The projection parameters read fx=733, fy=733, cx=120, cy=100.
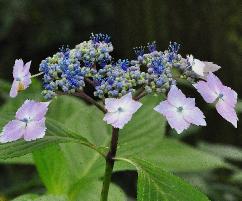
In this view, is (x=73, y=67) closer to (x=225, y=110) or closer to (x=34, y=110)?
(x=34, y=110)

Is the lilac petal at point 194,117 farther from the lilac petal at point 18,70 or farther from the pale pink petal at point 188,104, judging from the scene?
the lilac petal at point 18,70

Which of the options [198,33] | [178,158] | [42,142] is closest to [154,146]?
[178,158]

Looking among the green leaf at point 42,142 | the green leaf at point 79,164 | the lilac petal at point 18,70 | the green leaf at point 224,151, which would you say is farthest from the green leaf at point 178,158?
the lilac petal at point 18,70

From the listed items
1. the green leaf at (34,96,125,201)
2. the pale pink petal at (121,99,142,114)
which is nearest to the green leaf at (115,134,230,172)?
the green leaf at (34,96,125,201)

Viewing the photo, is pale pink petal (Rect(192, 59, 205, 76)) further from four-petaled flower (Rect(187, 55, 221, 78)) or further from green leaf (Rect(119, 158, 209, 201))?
green leaf (Rect(119, 158, 209, 201))

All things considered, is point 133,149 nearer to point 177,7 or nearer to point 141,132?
point 141,132

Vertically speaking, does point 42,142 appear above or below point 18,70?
below
